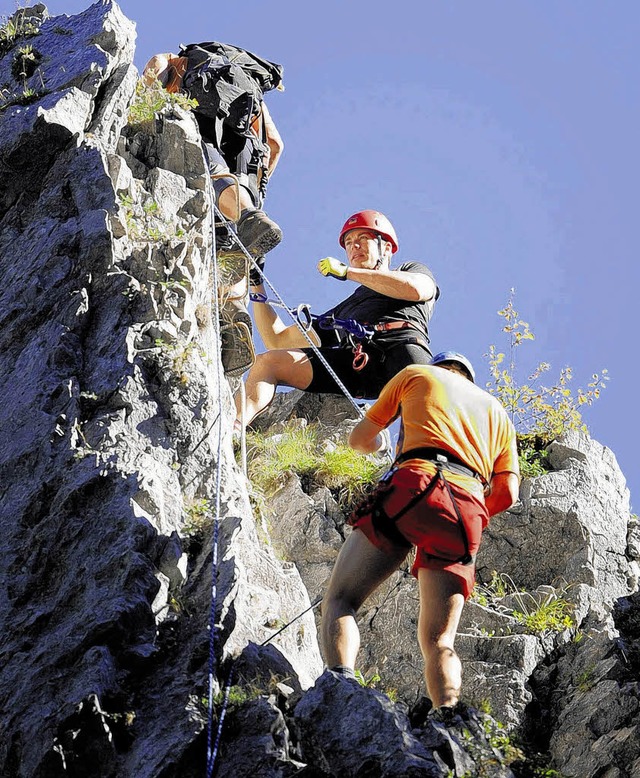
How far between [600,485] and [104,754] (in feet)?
20.7

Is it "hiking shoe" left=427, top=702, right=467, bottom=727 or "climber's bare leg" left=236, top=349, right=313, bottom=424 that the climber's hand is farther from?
"hiking shoe" left=427, top=702, right=467, bottom=727

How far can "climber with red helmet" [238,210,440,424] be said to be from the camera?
393 inches

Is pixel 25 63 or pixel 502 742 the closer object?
pixel 502 742

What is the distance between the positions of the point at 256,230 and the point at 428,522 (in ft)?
16.1

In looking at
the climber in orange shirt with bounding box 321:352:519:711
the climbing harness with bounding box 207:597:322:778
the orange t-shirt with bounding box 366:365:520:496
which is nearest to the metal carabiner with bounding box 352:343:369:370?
the orange t-shirt with bounding box 366:365:520:496

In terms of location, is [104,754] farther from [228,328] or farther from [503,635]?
[228,328]

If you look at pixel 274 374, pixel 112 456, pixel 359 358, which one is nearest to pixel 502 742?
pixel 112 456

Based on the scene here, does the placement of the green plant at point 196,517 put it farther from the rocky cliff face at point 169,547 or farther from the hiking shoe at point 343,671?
the hiking shoe at point 343,671

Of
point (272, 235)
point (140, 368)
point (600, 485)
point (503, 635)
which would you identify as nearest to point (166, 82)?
point (272, 235)

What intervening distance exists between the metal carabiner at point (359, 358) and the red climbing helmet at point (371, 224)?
1278 mm

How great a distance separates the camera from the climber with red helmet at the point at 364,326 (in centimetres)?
998

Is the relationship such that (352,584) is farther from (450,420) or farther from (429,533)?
(450,420)

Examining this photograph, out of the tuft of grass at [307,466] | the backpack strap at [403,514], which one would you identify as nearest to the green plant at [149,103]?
the tuft of grass at [307,466]

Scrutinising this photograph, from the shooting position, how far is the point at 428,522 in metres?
6.14
